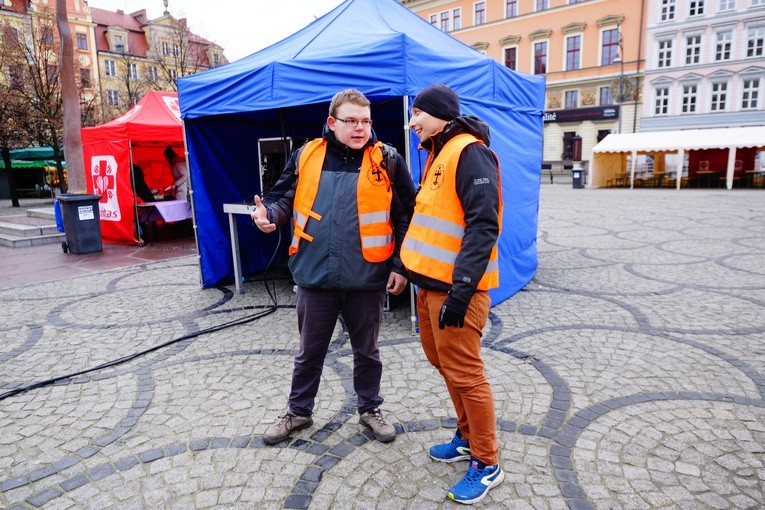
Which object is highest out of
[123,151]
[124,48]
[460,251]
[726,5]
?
[124,48]

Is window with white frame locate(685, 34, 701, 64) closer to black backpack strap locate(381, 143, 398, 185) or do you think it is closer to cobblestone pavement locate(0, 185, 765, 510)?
cobblestone pavement locate(0, 185, 765, 510)

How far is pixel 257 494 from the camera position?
7.84ft

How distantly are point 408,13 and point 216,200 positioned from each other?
315 cm

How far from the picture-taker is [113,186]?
10.1m

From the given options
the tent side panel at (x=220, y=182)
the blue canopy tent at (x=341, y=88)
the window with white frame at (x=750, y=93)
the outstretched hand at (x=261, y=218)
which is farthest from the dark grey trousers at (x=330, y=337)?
the window with white frame at (x=750, y=93)

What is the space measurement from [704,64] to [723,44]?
4.96 ft

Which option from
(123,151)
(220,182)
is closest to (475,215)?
(220,182)

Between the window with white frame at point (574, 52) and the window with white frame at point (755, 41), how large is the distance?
400 inches

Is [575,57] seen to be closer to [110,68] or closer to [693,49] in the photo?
[693,49]

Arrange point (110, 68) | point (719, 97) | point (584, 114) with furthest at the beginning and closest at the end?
point (110, 68)
point (584, 114)
point (719, 97)

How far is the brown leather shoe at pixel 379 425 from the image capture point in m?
2.78

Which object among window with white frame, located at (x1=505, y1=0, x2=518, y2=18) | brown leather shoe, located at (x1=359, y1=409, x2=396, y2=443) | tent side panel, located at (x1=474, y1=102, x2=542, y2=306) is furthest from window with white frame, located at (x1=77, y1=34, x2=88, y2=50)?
brown leather shoe, located at (x1=359, y1=409, x2=396, y2=443)

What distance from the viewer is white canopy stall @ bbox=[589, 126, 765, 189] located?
21.1m

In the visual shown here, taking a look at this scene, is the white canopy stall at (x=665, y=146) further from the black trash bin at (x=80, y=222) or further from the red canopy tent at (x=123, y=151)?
the black trash bin at (x=80, y=222)
